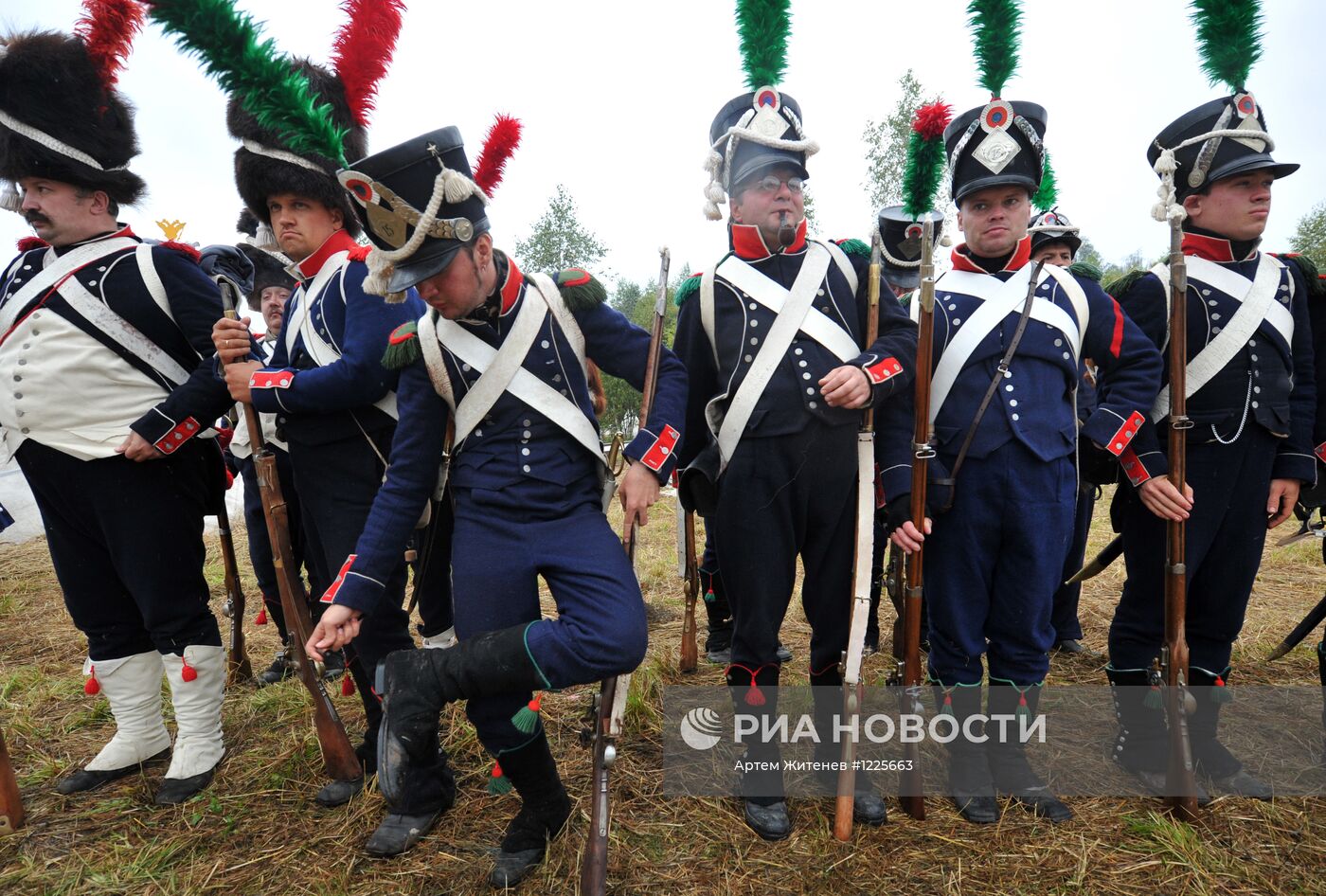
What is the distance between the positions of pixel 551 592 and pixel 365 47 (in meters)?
2.53

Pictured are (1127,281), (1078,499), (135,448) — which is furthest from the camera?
(1078,499)

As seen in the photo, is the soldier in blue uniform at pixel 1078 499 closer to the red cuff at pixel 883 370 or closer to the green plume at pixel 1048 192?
the green plume at pixel 1048 192

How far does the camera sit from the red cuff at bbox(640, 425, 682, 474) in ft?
8.45

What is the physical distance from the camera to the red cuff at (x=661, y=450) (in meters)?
2.58

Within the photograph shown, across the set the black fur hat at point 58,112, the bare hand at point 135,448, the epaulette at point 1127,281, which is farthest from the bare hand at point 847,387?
the black fur hat at point 58,112

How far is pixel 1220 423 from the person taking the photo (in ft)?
9.82

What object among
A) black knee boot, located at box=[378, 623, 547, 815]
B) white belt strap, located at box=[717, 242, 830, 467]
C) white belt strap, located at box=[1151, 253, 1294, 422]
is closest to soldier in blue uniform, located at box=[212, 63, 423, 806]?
black knee boot, located at box=[378, 623, 547, 815]

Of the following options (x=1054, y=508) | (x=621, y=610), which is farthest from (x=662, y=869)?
(x=1054, y=508)

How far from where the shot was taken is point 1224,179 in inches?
116

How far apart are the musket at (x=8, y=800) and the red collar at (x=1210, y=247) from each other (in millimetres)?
5517

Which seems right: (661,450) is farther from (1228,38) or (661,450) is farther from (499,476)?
(1228,38)

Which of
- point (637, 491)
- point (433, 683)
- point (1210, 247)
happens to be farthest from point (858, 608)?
point (1210, 247)

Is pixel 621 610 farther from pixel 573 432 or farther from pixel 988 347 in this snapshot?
pixel 988 347

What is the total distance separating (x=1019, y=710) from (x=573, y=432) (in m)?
2.12
